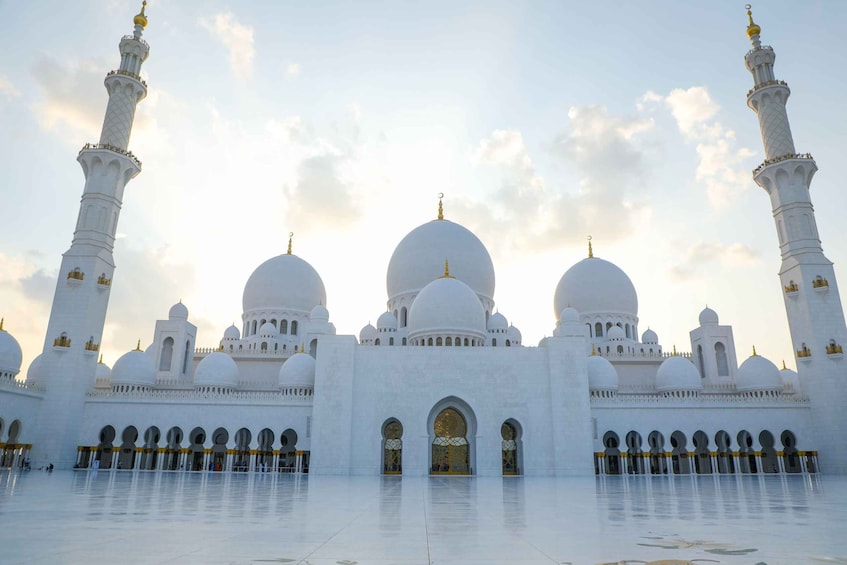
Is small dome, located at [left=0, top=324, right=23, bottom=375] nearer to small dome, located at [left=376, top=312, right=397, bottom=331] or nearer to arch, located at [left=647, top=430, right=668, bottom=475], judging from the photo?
small dome, located at [left=376, top=312, right=397, bottom=331]

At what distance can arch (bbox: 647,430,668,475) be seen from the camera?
27562 mm

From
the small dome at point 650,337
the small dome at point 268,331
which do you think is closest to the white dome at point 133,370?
the small dome at point 268,331

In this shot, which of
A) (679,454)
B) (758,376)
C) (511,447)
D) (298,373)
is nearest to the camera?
(511,447)

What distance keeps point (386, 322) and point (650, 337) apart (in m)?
18.2

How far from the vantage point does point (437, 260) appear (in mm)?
34500

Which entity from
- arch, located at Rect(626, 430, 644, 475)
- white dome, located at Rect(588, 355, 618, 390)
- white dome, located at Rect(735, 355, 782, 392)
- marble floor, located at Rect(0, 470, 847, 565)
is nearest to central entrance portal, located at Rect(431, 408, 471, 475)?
white dome, located at Rect(588, 355, 618, 390)

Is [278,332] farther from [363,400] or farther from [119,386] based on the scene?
[363,400]

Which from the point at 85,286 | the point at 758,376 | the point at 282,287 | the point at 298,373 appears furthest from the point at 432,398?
the point at 758,376

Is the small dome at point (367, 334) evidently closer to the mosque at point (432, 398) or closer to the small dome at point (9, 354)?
the mosque at point (432, 398)

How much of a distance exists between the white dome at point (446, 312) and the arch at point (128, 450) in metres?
14.9

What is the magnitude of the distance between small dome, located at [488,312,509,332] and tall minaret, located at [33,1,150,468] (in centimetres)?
2074

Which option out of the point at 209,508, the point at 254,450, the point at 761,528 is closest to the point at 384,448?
the point at 254,450

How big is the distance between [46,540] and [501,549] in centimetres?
363

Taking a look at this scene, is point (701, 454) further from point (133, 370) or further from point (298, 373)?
point (133, 370)
